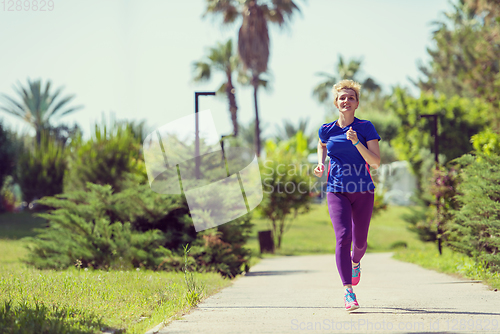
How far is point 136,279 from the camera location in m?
6.77

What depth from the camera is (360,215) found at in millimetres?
5016

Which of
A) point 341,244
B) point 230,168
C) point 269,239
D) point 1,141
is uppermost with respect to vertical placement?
point 1,141

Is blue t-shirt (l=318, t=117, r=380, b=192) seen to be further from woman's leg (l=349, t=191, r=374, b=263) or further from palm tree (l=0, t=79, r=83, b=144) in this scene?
palm tree (l=0, t=79, r=83, b=144)

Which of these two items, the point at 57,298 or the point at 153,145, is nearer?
the point at 57,298

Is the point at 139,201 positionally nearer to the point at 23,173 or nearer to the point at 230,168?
the point at 230,168

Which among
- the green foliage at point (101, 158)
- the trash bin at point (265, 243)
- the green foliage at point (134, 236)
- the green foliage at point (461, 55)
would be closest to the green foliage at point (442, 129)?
the green foliage at point (461, 55)

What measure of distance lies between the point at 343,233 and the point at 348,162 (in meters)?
0.66

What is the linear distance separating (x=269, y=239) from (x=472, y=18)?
3509 cm

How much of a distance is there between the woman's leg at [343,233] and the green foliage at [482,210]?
305 centimetres

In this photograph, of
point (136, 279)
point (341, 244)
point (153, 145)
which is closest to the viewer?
point (341, 244)

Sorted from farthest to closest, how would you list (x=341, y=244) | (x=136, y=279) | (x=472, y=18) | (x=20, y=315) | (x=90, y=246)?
(x=472, y=18) → (x=90, y=246) → (x=136, y=279) → (x=341, y=244) → (x=20, y=315)

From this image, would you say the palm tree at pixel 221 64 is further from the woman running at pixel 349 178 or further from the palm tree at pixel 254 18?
the woman running at pixel 349 178

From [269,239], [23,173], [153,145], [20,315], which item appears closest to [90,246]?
[153,145]

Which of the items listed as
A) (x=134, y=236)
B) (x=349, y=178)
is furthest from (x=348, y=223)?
(x=134, y=236)
